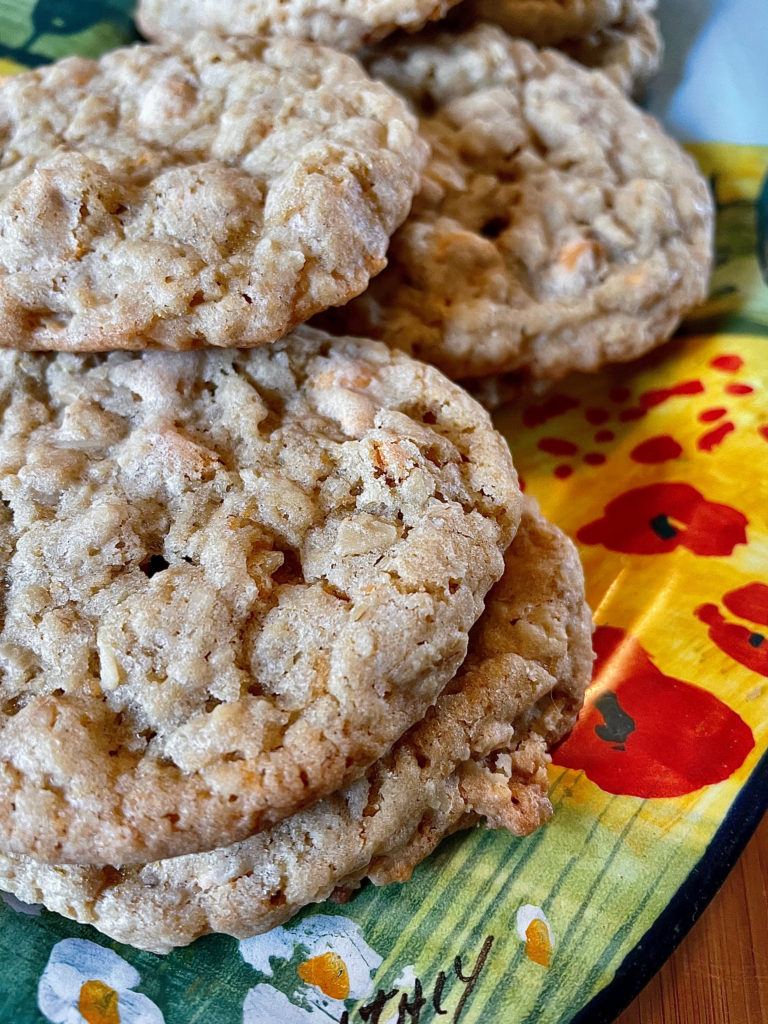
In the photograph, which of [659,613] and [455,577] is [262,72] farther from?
[659,613]

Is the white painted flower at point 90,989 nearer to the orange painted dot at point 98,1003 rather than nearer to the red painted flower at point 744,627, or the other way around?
the orange painted dot at point 98,1003

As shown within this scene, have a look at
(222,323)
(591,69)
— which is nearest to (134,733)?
(222,323)

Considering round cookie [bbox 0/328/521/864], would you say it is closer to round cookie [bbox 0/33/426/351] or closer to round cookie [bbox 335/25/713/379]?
round cookie [bbox 0/33/426/351]

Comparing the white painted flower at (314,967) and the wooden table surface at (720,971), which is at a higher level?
the wooden table surface at (720,971)

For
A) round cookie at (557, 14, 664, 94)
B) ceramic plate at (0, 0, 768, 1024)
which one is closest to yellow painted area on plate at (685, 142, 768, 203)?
round cookie at (557, 14, 664, 94)

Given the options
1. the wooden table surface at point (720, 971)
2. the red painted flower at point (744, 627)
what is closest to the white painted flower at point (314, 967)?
the wooden table surface at point (720, 971)

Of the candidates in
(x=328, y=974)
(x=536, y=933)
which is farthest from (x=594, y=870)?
(x=328, y=974)

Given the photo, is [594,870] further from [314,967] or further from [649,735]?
[314,967]
